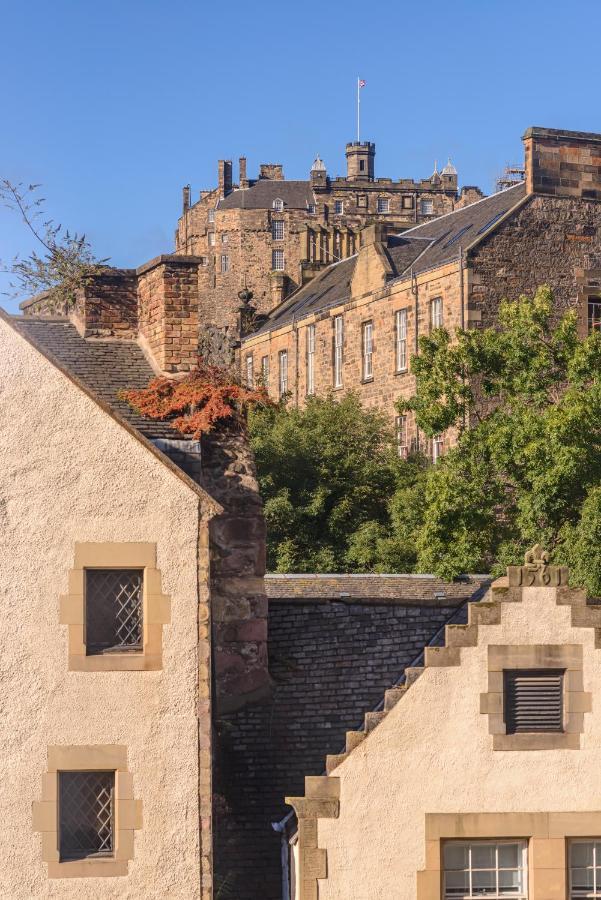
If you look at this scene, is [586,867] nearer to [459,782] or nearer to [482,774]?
[482,774]

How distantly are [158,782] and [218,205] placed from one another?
129 metres

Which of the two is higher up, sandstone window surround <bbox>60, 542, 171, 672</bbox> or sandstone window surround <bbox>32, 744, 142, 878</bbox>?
sandstone window surround <bbox>60, 542, 171, 672</bbox>

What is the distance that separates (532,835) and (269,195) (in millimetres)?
126606

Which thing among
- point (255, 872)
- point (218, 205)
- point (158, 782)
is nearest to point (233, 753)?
point (255, 872)

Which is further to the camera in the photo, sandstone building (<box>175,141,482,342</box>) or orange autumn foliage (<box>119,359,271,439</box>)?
sandstone building (<box>175,141,482,342</box>)

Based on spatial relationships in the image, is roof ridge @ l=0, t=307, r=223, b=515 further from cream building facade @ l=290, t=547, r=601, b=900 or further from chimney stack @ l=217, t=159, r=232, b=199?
chimney stack @ l=217, t=159, r=232, b=199

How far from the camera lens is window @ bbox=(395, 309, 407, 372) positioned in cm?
6438

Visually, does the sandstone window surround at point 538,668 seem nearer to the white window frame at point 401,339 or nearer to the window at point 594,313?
the window at point 594,313

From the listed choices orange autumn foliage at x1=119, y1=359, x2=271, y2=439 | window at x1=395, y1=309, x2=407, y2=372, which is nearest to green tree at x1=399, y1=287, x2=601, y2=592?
window at x1=395, y1=309, x2=407, y2=372

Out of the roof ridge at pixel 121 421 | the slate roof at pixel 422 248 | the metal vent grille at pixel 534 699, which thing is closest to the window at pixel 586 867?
the metal vent grille at pixel 534 699

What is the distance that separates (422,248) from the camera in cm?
6838

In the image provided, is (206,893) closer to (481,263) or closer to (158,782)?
(158,782)

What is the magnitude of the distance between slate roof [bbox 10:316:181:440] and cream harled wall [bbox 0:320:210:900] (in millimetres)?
2567

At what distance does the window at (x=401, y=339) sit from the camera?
6438cm
